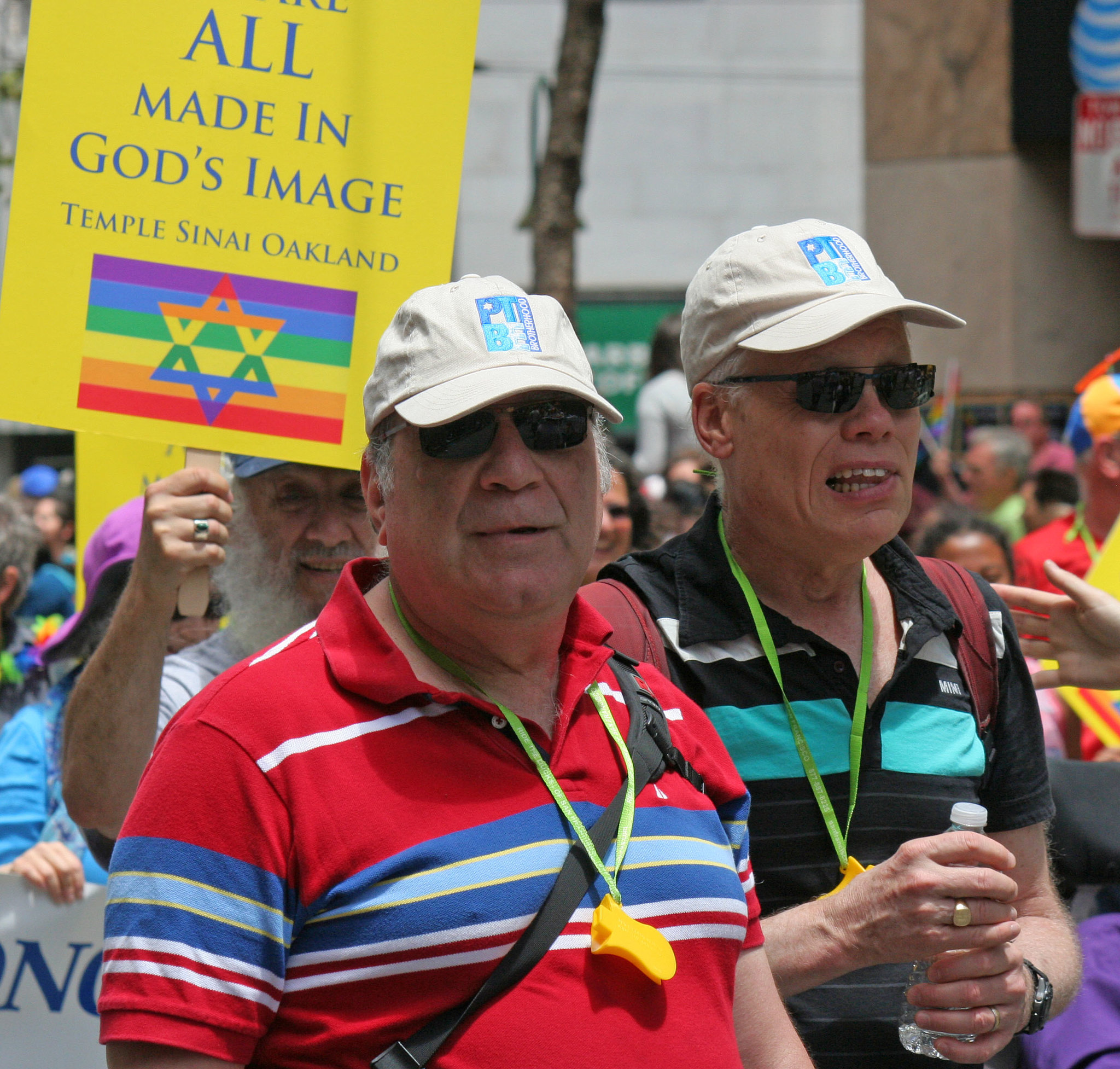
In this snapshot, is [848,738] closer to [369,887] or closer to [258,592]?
[369,887]

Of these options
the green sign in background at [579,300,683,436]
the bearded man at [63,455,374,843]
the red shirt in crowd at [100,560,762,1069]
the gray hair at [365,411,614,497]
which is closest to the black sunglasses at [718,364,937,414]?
the gray hair at [365,411,614,497]

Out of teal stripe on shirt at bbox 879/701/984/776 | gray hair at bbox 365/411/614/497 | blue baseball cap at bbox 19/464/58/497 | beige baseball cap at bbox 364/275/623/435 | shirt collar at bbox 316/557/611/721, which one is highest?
blue baseball cap at bbox 19/464/58/497

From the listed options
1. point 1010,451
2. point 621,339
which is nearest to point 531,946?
point 1010,451

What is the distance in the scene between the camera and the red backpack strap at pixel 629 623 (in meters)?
2.26

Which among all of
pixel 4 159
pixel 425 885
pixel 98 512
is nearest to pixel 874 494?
pixel 425 885

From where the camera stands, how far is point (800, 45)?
17859 mm

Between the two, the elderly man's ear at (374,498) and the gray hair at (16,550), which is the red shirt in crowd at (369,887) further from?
the gray hair at (16,550)

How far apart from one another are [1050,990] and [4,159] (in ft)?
36.1

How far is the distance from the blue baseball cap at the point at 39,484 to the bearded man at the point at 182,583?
9.05m

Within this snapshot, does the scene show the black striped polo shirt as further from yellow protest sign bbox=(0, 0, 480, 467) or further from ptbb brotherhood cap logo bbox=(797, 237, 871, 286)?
yellow protest sign bbox=(0, 0, 480, 467)

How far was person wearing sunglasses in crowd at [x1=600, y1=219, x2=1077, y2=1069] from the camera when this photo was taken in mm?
2225

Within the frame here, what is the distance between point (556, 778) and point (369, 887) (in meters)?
0.30

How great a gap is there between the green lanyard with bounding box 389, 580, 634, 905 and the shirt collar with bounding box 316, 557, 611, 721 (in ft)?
0.16

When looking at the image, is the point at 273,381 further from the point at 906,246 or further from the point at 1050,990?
the point at 906,246
